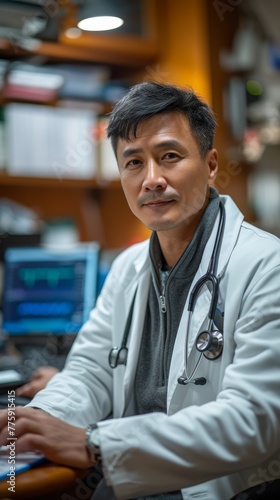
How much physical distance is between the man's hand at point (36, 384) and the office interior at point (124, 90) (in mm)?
1391

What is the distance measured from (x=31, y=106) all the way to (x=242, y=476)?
243 centimetres

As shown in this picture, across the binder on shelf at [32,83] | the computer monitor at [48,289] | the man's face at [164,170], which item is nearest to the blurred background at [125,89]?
the binder on shelf at [32,83]

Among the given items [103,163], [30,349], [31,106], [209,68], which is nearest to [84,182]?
[103,163]

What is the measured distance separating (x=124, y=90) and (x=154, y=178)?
207 centimetres

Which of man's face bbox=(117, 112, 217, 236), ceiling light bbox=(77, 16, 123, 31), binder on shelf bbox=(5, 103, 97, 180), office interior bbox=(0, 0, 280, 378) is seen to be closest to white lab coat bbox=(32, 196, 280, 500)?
man's face bbox=(117, 112, 217, 236)

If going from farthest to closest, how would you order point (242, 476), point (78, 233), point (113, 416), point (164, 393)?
point (78, 233), point (113, 416), point (164, 393), point (242, 476)

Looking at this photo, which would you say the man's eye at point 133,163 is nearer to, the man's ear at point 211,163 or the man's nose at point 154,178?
the man's nose at point 154,178

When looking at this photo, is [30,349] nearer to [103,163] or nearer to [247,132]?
[103,163]

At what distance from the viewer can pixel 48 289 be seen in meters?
2.51

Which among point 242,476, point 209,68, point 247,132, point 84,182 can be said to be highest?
point 209,68

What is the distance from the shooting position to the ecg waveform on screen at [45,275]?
8.21ft

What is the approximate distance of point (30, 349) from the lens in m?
2.48

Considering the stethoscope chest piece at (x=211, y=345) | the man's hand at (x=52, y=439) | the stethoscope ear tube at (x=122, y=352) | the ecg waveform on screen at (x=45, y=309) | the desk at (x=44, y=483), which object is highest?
the stethoscope chest piece at (x=211, y=345)

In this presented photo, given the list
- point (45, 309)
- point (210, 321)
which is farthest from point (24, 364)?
point (210, 321)
